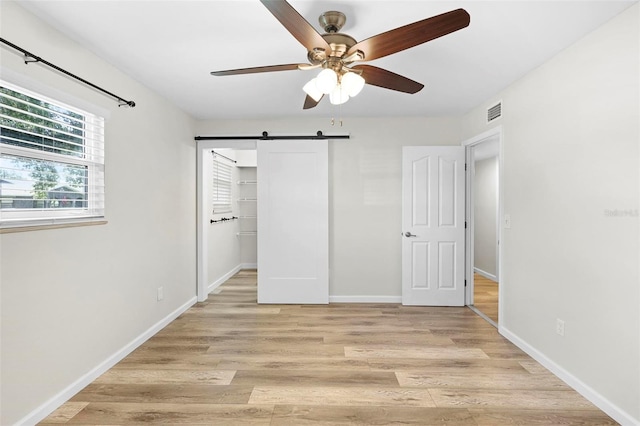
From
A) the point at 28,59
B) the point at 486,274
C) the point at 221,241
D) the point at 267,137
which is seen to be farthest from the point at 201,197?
the point at 486,274

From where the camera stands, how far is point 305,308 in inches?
167

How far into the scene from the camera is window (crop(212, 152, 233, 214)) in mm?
5443

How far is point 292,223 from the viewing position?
14.4ft

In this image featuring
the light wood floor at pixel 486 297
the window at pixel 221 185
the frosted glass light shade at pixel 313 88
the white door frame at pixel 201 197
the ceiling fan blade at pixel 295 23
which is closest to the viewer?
the ceiling fan blade at pixel 295 23

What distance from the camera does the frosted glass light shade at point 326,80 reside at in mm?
1768

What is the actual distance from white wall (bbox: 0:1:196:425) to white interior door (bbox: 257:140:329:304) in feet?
3.30

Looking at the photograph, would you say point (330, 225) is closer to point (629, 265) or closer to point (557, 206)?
point (557, 206)

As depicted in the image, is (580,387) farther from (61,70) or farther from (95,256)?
(61,70)

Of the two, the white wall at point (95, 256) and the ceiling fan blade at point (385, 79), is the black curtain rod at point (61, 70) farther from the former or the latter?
the ceiling fan blade at point (385, 79)

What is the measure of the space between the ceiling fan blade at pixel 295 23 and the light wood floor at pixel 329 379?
2.13 m

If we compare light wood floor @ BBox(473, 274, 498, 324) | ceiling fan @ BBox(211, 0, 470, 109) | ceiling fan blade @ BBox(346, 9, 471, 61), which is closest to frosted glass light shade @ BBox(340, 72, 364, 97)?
ceiling fan @ BBox(211, 0, 470, 109)

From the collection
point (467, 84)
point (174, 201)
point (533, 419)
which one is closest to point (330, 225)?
point (174, 201)

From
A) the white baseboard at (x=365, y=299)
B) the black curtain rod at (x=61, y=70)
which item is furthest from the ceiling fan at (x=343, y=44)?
the white baseboard at (x=365, y=299)

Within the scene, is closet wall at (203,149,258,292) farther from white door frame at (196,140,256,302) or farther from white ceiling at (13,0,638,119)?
white ceiling at (13,0,638,119)
